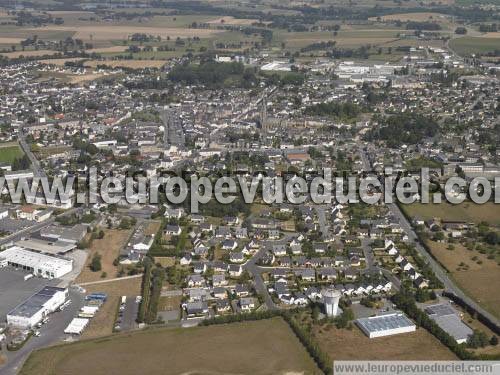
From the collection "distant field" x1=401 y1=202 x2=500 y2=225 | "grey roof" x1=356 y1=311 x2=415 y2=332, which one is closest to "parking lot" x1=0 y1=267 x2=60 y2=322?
"grey roof" x1=356 y1=311 x2=415 y2=332

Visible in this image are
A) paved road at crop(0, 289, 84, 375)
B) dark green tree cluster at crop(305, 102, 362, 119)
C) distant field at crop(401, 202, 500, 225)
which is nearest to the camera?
paved road at crop(0, 289, 84, 375)

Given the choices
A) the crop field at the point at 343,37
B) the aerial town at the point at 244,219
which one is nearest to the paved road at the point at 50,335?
the aerial town at the point at 244,219

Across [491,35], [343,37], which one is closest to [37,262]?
[343,37]

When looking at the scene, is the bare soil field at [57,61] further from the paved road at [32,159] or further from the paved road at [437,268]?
the paved road at [437,268]

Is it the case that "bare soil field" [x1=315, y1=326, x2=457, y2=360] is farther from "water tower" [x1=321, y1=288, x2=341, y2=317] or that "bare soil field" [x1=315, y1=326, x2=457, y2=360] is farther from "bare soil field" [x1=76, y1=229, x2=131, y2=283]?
"bare soil field" [x1=76, y1=229, x2=131, y2=283]

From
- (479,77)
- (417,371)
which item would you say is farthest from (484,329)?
(479,77)

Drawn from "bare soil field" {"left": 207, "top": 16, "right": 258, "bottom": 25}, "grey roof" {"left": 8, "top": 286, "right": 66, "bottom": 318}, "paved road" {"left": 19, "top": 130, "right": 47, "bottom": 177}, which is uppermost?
"bare soil field" {"left": 207, "top": 16, "right": 258, "bottom": 25}

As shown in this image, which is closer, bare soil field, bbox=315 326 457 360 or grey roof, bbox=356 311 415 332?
bare soil field, bbox=315 326 457 360
